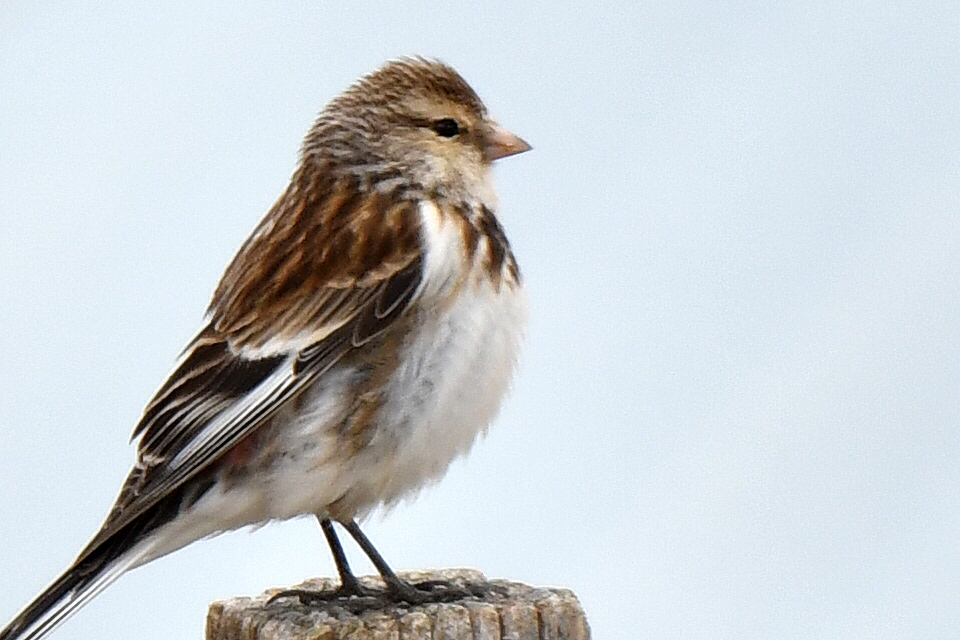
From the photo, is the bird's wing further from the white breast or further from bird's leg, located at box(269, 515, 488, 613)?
bird's leg, located at box(269, 515, 488, 613)

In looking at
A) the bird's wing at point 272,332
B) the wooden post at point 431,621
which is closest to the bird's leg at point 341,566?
the wooden post at point 431,621

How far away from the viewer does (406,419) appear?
3.91m

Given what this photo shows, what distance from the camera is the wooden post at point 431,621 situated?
3.15 meters

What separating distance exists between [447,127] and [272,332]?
3.26 ft

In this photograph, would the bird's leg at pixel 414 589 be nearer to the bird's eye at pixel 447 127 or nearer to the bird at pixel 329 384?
the bird at pixel 329 384

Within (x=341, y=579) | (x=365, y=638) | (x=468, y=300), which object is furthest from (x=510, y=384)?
(x=365, y=638)

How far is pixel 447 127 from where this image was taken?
460 cm

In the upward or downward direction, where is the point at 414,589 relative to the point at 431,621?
downward

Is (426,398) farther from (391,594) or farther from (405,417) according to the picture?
(391,594)

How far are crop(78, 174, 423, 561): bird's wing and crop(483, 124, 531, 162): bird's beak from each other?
50 cm

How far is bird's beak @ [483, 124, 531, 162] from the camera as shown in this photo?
4633 millimetres

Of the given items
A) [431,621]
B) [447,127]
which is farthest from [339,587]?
[447,127]

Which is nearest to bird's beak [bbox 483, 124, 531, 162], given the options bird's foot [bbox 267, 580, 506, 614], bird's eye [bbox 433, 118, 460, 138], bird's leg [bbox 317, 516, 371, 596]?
bird's eye [bbox 433, 118, 460, 138]

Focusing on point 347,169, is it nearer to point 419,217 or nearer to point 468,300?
point 419,217
